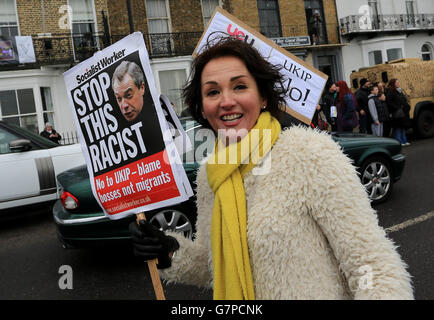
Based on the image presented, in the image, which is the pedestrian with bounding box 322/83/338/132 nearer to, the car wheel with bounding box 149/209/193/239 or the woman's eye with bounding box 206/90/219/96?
the car wheel with bounding box 149/209/193/239

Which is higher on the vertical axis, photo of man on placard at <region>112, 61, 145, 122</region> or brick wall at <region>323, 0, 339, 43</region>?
brick wall at <region>323, 0, 339, 43</region>

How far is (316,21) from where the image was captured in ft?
68.6

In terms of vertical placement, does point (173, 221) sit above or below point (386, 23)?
below

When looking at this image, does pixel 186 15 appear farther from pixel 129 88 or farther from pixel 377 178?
pixel 129 88

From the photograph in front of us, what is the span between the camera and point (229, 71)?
1396 millimetres

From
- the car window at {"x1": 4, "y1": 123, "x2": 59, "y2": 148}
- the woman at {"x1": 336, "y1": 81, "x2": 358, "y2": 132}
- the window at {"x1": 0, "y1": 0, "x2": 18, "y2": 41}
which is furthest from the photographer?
the window at {"x1": 0, "y1": 0, "x2": 18, "y2": 41}

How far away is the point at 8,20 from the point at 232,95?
16984mm

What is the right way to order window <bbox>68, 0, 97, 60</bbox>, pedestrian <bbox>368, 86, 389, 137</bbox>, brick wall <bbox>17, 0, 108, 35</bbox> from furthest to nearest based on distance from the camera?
1. window <bbox>68, 0, 97, 60</bbox>
2. brick wall <bbox>17, 0, 108, 35</bbox>
3. pedestrian <bbox>368, 86, 389, 137</bbox>

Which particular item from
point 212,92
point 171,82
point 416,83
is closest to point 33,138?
point 212,92

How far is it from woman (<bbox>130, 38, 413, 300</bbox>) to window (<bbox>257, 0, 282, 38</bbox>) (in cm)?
1999

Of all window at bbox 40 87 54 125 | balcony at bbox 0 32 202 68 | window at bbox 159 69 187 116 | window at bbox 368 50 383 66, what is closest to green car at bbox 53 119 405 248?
balcony at bbox 0 32 202 68

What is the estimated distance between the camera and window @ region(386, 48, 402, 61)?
883 inches

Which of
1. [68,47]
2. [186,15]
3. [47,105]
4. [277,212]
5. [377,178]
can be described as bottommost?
[377,178]

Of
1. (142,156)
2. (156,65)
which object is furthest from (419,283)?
(156,65)
